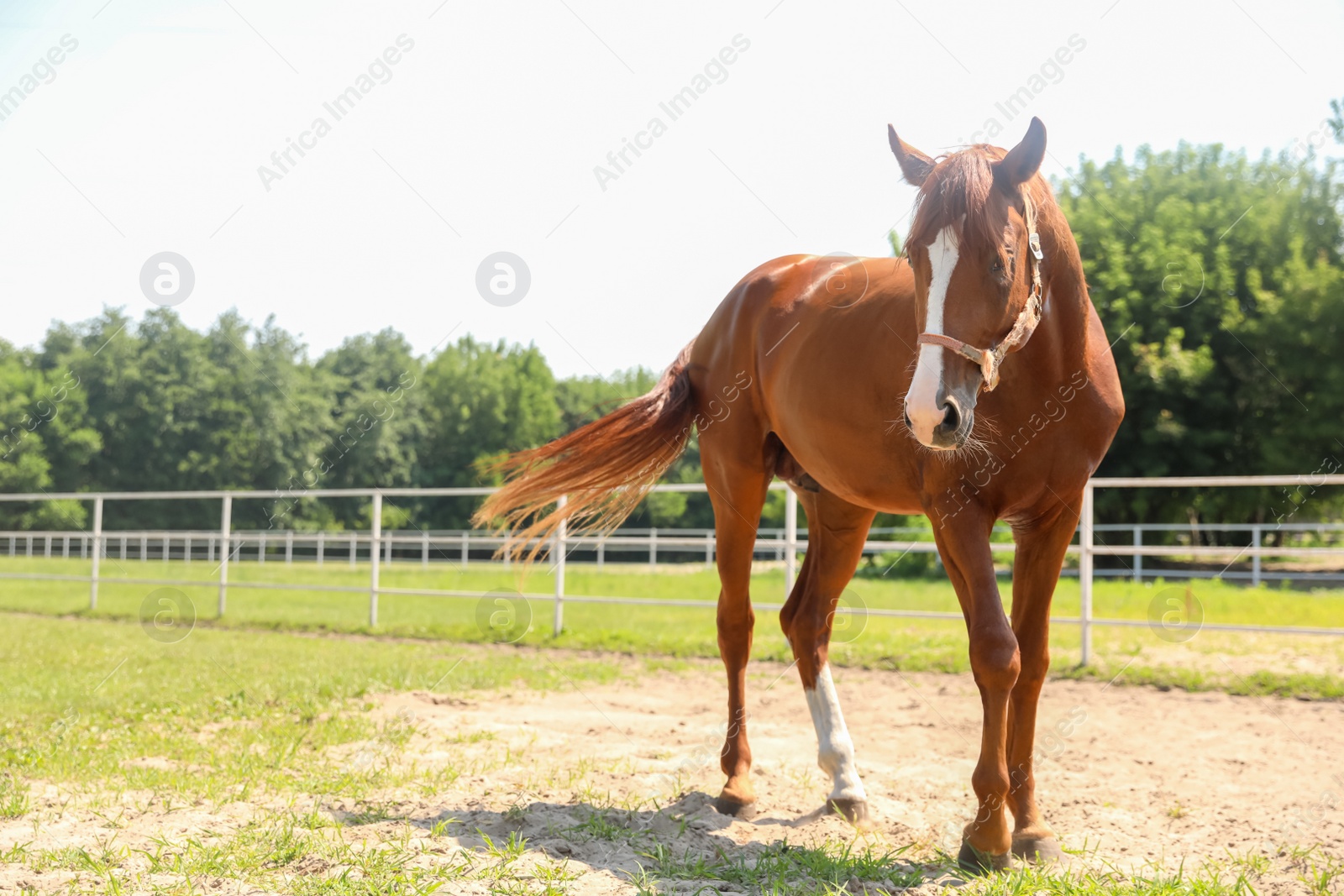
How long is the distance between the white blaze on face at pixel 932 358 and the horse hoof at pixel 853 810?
1659 millimetres

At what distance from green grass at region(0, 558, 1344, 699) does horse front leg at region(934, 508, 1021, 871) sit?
2.47 m

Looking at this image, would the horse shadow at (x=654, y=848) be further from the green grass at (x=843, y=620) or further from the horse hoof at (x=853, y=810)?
the green grass at (x=843, y=620)

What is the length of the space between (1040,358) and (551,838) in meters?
2.04

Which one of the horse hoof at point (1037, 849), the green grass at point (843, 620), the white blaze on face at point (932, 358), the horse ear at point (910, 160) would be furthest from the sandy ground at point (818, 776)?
the horse ear at point (910, 160)

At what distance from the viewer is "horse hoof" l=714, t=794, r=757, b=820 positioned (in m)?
3.28

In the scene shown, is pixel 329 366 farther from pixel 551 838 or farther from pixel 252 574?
pixel 551 838

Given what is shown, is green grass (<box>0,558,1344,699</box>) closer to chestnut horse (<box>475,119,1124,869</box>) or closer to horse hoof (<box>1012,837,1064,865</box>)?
chestnut horse (<box>475,119,1124,869</box>)

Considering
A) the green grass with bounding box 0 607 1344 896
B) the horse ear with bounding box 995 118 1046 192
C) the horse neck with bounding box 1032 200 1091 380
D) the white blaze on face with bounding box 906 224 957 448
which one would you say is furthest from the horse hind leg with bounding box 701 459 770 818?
the horse ear with bounding box 995 118 1046 192

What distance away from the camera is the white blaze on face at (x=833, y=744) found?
10.9ft

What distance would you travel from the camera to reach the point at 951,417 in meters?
2.19

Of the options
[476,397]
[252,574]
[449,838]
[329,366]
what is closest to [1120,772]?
[449,838]

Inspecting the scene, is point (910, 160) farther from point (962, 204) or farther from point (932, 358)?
point (932, 358)

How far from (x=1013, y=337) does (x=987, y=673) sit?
91 cm

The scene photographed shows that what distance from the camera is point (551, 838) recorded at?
9.21ft
